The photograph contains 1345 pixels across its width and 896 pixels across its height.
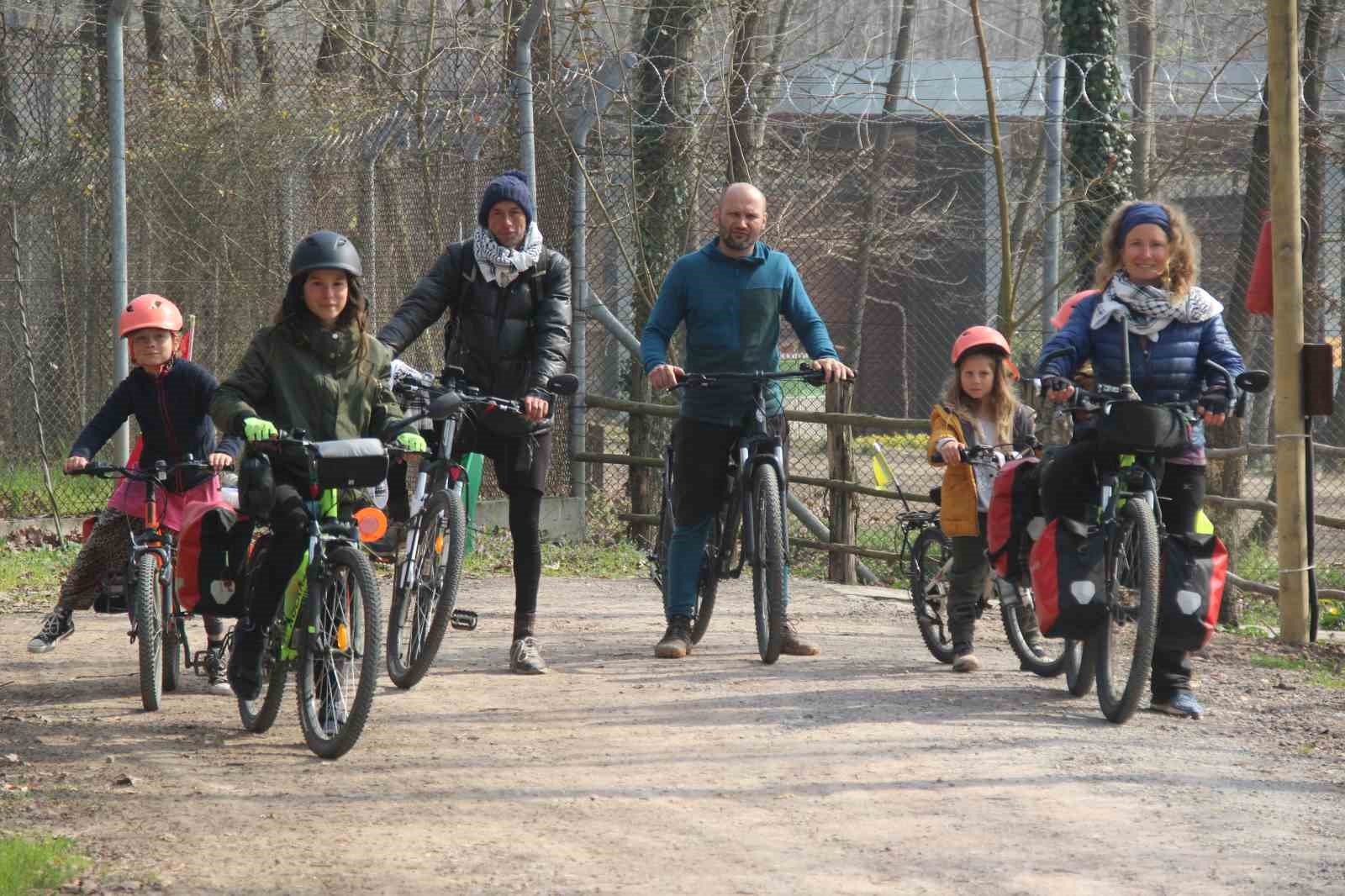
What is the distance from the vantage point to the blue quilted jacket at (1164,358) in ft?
20.9

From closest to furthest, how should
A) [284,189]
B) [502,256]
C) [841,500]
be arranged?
1. [502,256]
2. [841,500]
3. [284,189]

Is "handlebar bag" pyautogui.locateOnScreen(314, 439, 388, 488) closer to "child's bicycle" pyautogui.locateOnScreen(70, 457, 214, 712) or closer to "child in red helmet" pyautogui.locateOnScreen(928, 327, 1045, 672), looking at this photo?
"child's bicycle" pyautogui.locateOnScreen(70, 457, 214, 712)

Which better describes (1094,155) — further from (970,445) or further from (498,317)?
(498,317)

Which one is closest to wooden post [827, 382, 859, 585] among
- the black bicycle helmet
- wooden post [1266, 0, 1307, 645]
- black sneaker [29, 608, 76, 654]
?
wooden post [1266, 0, 1307, 645]

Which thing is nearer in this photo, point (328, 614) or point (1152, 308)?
point (328, 614)

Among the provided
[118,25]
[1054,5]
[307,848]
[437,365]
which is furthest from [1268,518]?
[307,848]

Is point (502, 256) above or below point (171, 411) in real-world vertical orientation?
above

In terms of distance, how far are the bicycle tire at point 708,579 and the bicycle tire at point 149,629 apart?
7.58ft

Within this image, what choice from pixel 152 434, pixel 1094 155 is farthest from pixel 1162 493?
pixel 1094 155

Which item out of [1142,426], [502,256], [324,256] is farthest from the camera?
[502,256]

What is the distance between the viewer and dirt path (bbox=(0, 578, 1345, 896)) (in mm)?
4301

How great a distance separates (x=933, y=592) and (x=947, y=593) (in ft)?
0.24

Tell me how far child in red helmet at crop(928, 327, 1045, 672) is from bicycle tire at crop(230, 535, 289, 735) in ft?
9.11

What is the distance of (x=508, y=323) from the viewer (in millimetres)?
7141
